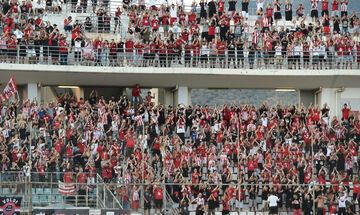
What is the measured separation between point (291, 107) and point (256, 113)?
1.70m

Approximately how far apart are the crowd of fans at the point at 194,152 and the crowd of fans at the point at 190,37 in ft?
7.12

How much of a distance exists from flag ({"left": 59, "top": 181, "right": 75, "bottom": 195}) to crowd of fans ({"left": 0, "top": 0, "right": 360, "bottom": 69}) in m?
10.9

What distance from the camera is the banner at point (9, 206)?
24.8m

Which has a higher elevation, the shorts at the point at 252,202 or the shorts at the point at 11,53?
the shorts at the point at 11,53

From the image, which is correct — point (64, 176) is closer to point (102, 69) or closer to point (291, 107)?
point (102, 69)

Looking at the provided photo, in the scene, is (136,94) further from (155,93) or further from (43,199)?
(43,199)

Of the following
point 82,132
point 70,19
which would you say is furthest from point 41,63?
point 82,132

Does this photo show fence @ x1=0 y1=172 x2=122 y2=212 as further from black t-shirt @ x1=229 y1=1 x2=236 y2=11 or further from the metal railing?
black t-shirt @ x1=229 y1=1 x2=236 y2=11

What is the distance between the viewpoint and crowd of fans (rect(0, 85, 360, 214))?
3039 cm

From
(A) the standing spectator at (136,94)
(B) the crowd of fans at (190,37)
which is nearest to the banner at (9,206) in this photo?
(B) the crowd of fans at (190,37)

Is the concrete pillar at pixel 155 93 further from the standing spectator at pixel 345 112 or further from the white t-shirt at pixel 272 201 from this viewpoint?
the white t-shirt at pixel 272 201

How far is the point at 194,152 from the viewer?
33.3 m

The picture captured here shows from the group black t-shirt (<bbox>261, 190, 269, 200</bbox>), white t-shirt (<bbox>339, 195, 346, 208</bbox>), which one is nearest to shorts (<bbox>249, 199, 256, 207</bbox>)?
black t-shirt (<bbox>261, 190, 269, 200</bbox>)

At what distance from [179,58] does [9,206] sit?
15361mm
